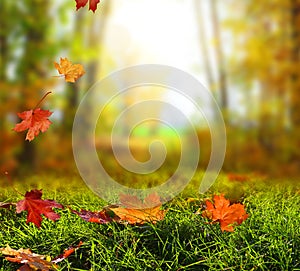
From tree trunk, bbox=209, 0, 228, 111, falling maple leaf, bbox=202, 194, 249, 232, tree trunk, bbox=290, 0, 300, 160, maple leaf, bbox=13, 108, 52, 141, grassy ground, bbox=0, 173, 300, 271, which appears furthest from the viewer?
tree trunk, bbox=209, 0, 228, 111

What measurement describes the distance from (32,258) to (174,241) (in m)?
0.46

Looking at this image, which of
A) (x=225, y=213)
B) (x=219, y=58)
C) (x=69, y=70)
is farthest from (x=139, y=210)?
(x=219, y=58)

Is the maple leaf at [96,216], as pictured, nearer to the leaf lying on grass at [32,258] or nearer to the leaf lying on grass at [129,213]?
the leaf lying on grass at [129,213]

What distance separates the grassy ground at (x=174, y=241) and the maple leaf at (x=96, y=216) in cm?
2

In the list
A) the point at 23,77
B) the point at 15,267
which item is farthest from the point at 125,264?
the point at 23,77

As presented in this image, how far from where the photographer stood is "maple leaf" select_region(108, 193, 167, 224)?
1738 mm

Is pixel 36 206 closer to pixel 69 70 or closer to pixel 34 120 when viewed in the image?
pixel 34 120

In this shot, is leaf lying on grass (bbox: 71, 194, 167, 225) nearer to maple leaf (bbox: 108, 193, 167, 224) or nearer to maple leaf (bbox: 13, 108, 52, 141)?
maple leaf (bbox: 108, 193, 167, 224)

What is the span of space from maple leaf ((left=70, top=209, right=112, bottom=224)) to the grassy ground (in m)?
0.02

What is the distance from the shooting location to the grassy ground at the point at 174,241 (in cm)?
152

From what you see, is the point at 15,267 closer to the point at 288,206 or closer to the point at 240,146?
the point at 288,206

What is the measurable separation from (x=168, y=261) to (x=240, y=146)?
7723mm

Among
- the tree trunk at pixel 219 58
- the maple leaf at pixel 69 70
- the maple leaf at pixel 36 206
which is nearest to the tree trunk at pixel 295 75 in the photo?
the tree trunk at pixel 219 58

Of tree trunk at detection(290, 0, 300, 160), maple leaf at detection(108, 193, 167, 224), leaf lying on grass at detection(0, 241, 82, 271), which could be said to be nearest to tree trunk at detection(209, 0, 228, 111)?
tree trunk at detection(290, 0, 300, 160)
